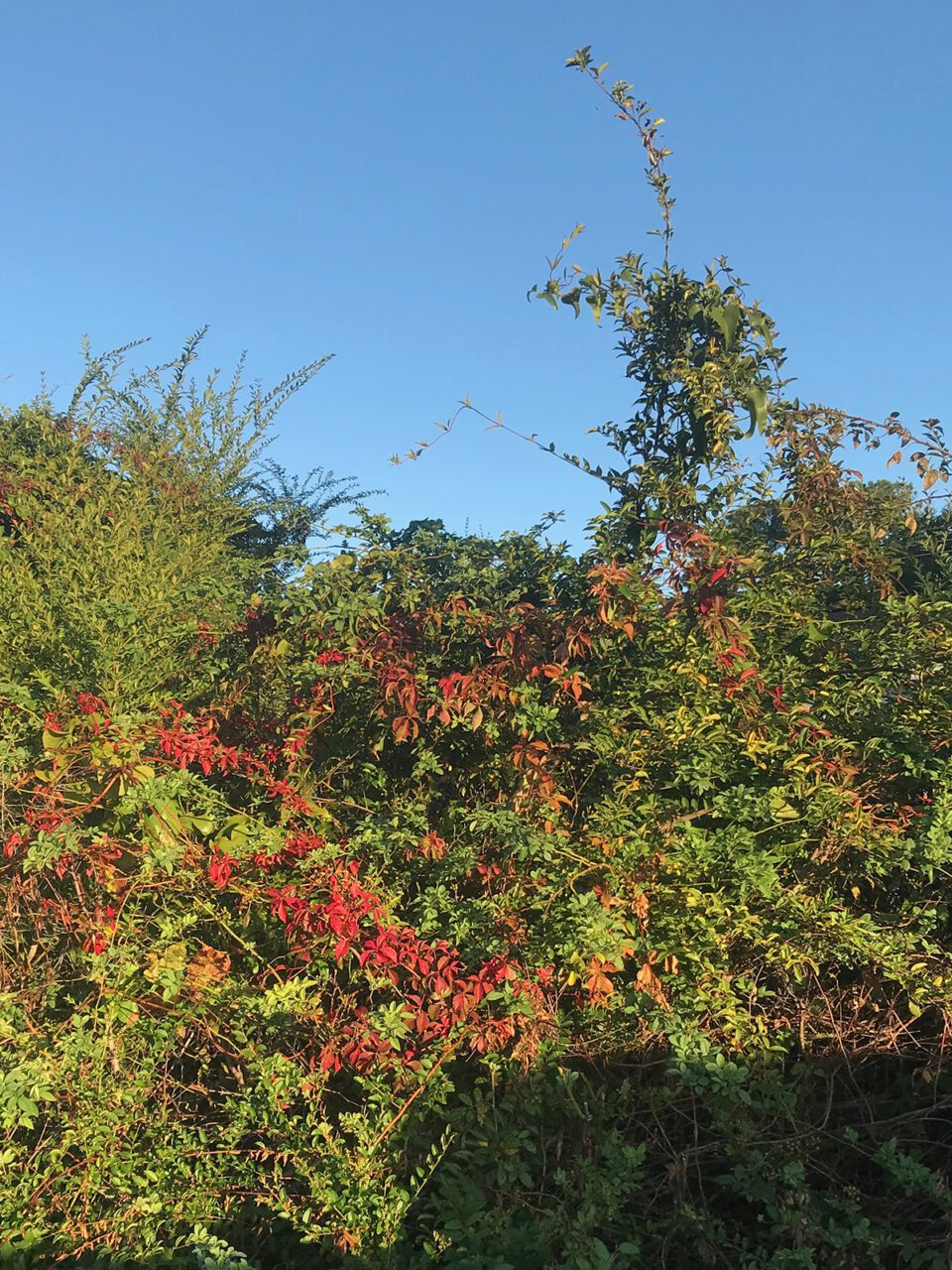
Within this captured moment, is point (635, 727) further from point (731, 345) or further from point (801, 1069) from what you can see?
point (731, 345)

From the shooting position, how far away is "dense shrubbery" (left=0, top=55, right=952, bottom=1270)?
218cm

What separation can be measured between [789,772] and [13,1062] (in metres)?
2.15

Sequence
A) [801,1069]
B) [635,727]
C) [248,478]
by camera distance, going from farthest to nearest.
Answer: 1. [248,478]
2. [635,727]
3. [801,1069]

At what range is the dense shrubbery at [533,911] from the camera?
2.18 meters

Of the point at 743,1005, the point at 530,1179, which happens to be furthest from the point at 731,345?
the point at 530,1179

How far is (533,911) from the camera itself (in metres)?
2.56

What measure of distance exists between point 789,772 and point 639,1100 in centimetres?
93

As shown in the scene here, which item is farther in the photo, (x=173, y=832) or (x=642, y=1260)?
(x=173, y=832)

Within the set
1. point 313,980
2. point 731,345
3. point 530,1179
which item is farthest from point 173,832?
point 731,345

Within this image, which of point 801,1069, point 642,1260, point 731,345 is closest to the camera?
point 642,1260

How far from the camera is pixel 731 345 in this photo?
3080 mm

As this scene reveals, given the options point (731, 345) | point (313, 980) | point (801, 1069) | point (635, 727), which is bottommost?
point (313, 980)

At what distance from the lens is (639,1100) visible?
2.37m

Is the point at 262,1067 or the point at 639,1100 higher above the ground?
the point at 639,1100
